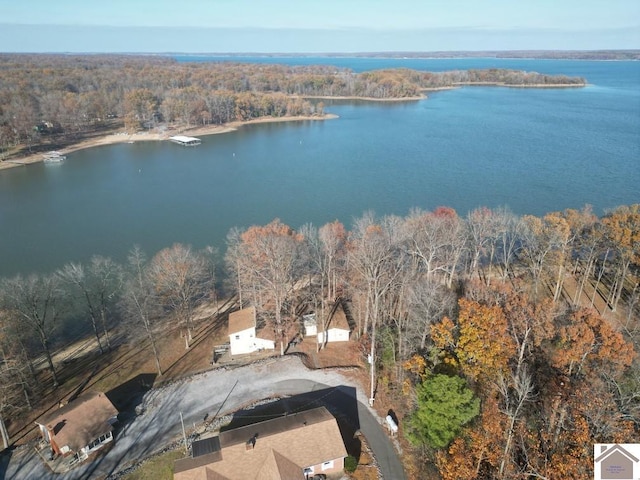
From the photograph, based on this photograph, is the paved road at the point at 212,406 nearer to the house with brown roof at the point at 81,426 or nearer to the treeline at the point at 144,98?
the house with brown roof at the point at 81,426

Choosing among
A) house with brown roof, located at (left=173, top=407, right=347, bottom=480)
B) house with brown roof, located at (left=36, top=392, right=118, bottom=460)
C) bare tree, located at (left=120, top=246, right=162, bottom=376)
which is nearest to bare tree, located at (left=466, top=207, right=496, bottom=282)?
house with brown roof, located at (left=173, top=407, right=347, bottom=480)

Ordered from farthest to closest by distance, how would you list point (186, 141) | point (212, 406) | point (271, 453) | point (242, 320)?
point (186, 141) → point (242, 320) → point (212, 406) → point (271, 453)

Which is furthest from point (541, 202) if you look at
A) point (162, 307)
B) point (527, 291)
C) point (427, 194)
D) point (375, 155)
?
point (162, 307)

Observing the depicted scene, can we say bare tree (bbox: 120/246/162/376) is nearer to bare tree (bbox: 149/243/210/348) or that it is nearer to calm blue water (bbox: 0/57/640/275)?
bare tree (bbox: 149/243/210/348)

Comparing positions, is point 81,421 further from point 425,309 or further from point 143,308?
point 425,309

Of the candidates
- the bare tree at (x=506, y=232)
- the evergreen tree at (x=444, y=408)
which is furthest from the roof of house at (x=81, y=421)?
the bare tree at (x=506, y=232)

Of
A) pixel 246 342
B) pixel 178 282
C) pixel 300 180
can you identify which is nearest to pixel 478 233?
pixel 246 342

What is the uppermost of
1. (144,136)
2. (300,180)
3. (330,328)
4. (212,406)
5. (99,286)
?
(144,136)

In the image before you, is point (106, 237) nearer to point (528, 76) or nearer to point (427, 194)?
point (427, 194)
